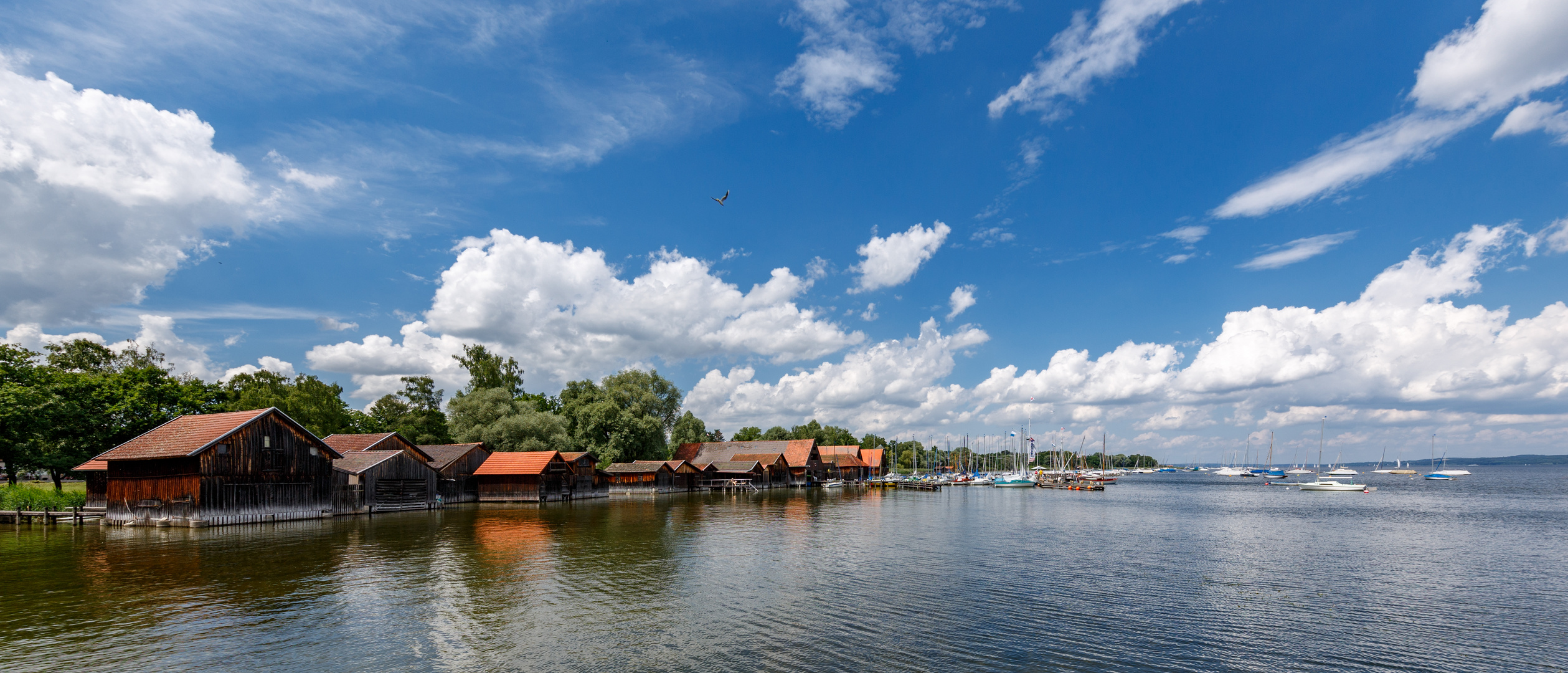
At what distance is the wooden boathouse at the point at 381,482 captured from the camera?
190ft

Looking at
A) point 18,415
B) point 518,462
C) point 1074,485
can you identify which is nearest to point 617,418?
point 518,462

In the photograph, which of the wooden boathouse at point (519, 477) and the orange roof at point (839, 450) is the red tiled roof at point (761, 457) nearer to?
the orange roof at point (839, 450)

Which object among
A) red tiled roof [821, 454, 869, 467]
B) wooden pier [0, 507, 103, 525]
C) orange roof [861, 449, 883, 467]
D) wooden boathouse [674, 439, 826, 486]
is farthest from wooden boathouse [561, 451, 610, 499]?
orange roof [861, 449, 883, 467]

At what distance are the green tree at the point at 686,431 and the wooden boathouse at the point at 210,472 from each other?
83.0 m

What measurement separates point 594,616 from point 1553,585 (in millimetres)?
40636

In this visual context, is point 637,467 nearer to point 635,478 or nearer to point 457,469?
point 635,478

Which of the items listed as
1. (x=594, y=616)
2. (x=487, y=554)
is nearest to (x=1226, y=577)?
(x=594, y=616)

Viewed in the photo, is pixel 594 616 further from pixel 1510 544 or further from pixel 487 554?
pixel 1510 544

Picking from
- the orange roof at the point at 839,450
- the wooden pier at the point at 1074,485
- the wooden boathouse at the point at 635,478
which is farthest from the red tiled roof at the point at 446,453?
the wooden pier at the point at 1074,485

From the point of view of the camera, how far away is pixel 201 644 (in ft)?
60.4

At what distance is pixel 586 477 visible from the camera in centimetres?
8938

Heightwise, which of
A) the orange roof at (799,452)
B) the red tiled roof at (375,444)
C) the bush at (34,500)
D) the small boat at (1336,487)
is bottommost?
the small boat at (1336,487)

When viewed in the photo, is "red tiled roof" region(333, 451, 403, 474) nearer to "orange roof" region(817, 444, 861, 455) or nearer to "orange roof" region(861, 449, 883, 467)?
"orange roof" region(817, 444, 861, 455)

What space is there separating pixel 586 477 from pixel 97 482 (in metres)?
46.7
